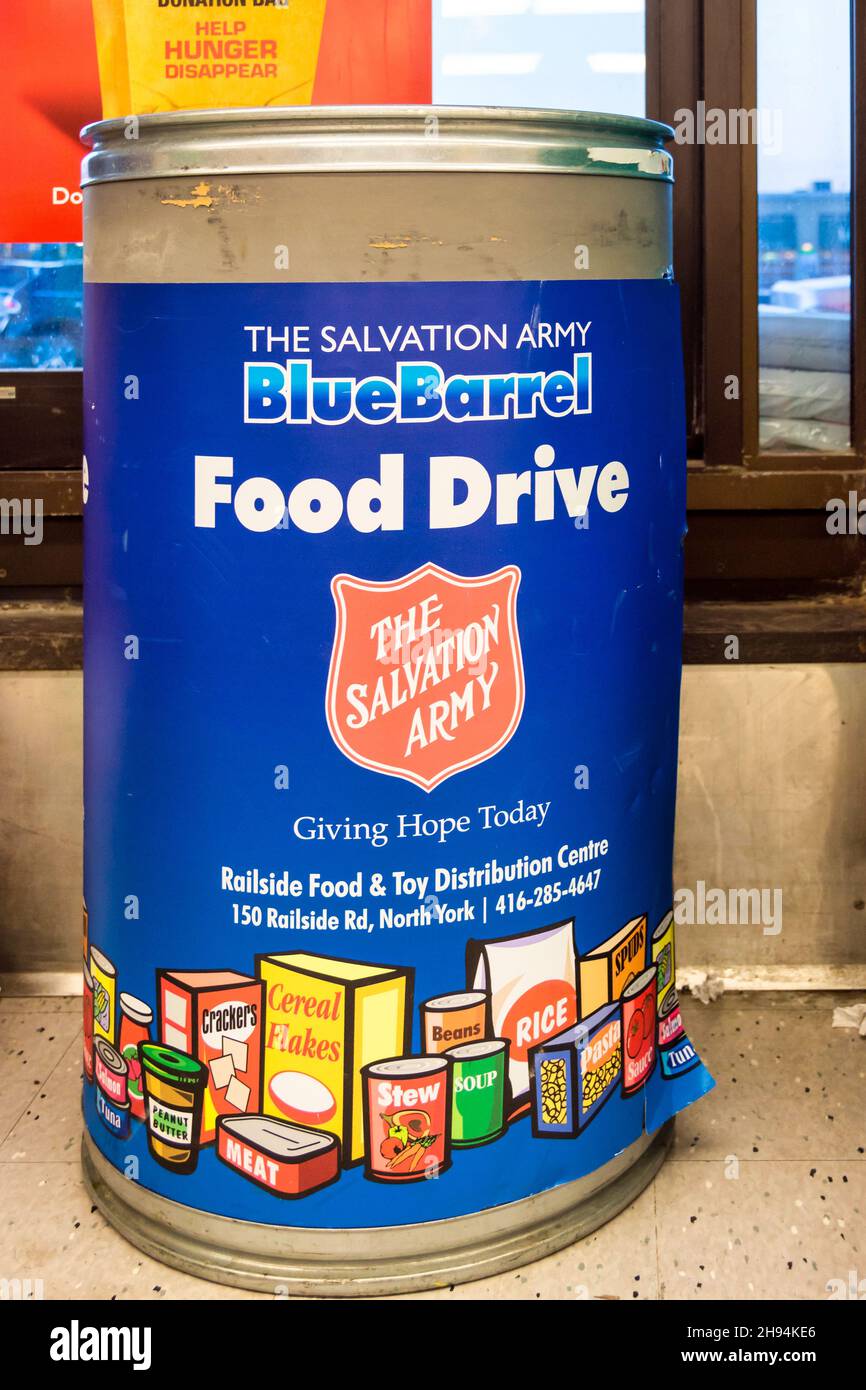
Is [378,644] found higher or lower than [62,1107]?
higher

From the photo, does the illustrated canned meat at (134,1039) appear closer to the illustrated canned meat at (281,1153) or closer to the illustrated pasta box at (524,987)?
the illustrated canned meat at (281,1153)

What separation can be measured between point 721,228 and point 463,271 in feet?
4.27

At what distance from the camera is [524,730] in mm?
2178

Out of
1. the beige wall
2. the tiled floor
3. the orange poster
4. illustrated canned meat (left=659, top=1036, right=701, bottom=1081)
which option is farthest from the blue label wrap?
the orange poster

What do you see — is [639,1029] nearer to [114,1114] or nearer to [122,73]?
[114,1114]

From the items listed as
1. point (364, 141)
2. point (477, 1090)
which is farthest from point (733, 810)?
point (364, 141)

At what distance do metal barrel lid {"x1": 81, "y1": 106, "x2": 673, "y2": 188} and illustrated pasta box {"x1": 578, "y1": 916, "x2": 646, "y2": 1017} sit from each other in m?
1.13

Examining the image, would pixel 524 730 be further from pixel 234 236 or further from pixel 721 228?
pixel 721 228

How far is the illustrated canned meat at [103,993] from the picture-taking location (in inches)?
94.3

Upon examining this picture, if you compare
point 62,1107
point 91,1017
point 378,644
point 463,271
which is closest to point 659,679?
point 378,644

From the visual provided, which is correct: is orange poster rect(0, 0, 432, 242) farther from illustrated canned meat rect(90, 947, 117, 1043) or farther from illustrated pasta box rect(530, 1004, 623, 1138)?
illustrated pasta box rect(530, 1004, 623, 1138)

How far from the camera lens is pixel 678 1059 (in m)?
2.61

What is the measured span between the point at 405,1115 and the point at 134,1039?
44 centimetres

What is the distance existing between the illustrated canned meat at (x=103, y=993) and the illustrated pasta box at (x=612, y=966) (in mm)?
725
